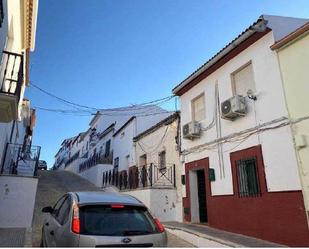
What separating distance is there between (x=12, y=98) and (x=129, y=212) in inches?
153

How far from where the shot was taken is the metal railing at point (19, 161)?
1167cm

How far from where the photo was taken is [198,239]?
8031mm

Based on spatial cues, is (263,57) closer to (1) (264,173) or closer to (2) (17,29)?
(1) (264,173)

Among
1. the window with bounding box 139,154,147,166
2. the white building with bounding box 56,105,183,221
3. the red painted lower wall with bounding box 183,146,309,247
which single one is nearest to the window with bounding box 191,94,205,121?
the white building with bounding box 56,105,183,221

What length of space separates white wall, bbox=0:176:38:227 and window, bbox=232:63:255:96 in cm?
755

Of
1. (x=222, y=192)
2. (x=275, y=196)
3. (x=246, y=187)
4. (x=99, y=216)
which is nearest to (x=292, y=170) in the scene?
(x=275, y=196)

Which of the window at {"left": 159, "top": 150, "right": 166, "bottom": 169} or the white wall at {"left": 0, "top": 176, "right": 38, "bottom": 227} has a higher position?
the window at {"left": 159, "top": 150, "right": 166, "bottom": 169}

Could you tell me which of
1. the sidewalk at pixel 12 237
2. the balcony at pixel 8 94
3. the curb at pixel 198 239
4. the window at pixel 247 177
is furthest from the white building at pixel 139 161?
the balcony at pixel 8 94

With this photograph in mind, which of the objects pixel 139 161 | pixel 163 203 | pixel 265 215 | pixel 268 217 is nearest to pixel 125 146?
pixel 139 161

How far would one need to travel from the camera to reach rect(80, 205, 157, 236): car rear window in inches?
159

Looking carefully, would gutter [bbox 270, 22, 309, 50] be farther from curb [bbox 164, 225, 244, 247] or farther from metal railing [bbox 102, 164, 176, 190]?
metal railing [bbox 102, 164, 176, 190]

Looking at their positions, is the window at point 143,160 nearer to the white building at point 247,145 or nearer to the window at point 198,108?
the white building at point 247,145

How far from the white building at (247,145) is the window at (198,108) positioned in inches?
1.5

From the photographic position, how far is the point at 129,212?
4547 mm
